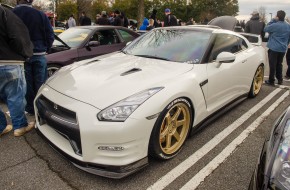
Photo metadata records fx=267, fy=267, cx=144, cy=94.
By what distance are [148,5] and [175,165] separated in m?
46.4

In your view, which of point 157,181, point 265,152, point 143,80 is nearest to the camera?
point 265,152

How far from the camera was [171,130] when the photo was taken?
2.96m

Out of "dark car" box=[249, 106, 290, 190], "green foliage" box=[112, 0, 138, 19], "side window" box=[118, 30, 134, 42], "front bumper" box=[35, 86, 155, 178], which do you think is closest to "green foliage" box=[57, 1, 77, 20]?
"green foliage" box=[112, 0, 138, 19]

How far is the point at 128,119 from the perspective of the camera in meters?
2.38

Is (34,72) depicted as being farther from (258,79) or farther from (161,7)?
(161,7)

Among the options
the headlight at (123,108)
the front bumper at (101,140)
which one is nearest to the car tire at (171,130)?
the front bumper at (101,140)

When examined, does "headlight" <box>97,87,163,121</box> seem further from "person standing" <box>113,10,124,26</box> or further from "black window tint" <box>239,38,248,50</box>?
"person standing" <box>113,10,124,26</box>

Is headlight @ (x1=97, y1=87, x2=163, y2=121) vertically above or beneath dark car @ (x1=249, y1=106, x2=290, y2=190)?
above

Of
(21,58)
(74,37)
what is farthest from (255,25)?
(21,58)

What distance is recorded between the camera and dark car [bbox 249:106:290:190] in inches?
60.9

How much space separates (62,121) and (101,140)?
463 mm

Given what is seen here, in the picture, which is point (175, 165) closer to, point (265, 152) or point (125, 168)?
point (125, 168)

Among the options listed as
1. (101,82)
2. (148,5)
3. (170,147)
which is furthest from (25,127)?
(148,5)

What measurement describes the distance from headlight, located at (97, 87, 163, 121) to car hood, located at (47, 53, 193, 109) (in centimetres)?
6
